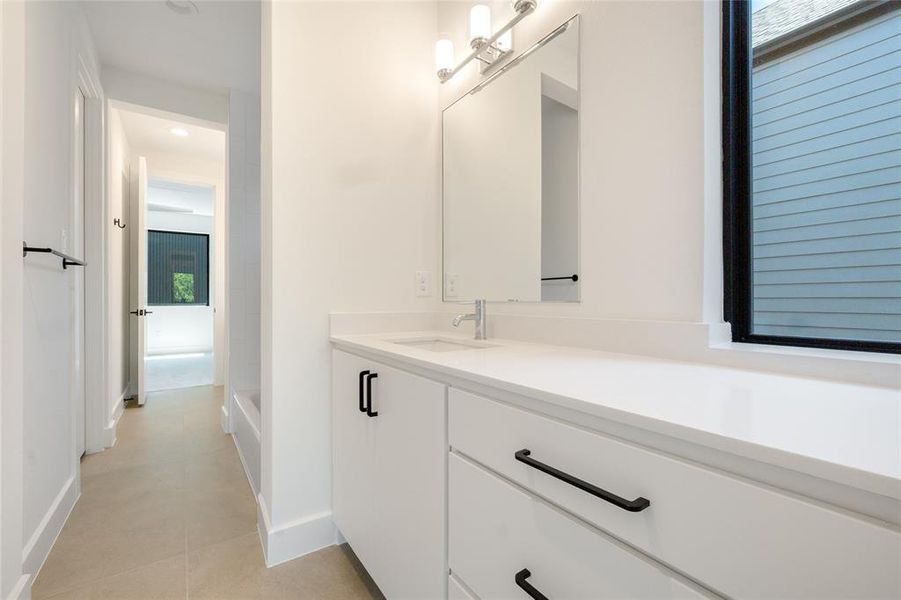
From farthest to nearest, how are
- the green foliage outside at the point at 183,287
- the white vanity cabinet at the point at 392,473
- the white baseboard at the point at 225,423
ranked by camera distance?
the green foliage outside at the point at 183,287 < the white baseboard at the point at 225,423 < the white vanity cabinet at the point at 392,473

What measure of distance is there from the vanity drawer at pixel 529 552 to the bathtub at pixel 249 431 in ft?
5.00

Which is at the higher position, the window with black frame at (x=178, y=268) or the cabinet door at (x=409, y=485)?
the window with black frame at (x=178, y=268)

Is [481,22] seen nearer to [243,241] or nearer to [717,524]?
[717,524]

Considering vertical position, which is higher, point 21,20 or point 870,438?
point 21,20

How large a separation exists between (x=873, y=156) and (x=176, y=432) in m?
3.67

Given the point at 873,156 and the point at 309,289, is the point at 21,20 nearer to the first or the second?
the point at 309,289

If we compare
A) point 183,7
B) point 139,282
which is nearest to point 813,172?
point 183,7

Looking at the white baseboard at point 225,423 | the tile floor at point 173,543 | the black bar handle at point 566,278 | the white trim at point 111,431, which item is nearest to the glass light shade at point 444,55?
the black bar handle at point 566,278

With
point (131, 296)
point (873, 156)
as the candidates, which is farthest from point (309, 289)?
point (131, 296)

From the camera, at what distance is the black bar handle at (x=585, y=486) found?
20.1 inches

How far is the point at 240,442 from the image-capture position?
2494 mm

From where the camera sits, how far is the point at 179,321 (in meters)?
7.27

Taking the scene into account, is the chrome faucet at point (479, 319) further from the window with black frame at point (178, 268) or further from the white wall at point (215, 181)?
the window with black frame at point (178, 268)

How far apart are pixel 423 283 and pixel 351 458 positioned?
803 mm
